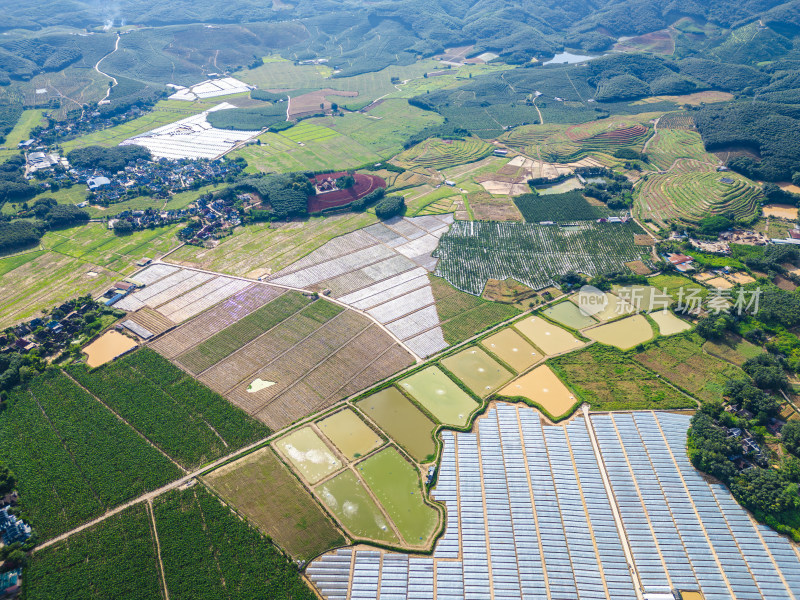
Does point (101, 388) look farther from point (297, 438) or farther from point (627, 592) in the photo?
point (627, 592)

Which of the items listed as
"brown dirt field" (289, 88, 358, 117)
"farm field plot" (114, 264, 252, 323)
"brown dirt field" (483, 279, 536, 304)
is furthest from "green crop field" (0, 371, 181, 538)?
"brown dirt field" (289, 88, 358, 117)

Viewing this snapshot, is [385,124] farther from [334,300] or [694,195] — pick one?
[334,300]

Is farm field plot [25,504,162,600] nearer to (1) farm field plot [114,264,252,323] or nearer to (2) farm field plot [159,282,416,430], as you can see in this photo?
(2) farm field plot [159,282,416,430]

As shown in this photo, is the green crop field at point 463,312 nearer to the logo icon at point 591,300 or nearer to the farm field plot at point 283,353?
the farm field plot at point 283,353

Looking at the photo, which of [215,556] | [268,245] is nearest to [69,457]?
[215,556]

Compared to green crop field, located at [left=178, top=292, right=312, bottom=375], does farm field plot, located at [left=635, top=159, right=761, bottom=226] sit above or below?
below

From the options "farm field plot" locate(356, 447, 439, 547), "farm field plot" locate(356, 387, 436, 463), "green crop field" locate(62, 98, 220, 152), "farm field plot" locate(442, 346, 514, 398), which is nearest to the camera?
"farm field plot" locate(356, 447, 439, 547)

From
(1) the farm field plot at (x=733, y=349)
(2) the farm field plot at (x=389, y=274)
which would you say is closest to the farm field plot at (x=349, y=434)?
(2) the farm field plot at (x=389, y=274)
